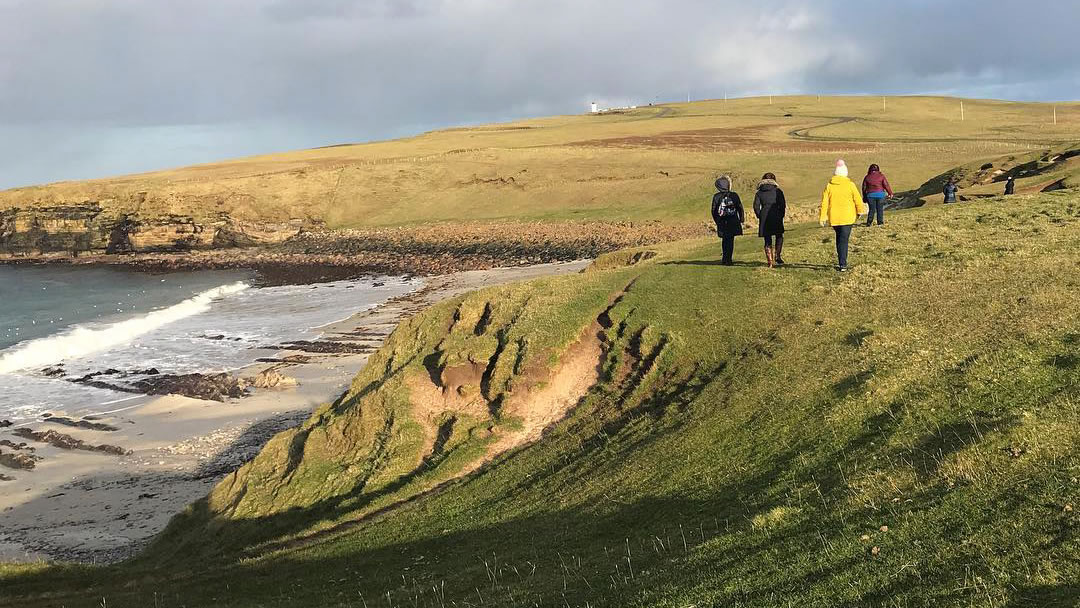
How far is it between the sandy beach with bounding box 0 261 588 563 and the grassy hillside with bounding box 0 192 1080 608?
13.5 feet

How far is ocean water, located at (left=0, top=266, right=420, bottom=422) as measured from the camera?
40.8 meters

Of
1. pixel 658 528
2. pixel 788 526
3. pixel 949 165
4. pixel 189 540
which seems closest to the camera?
pixel 788 526

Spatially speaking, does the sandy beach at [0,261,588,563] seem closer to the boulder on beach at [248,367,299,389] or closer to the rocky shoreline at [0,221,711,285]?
the boulder on beach at [248,367,299,389]

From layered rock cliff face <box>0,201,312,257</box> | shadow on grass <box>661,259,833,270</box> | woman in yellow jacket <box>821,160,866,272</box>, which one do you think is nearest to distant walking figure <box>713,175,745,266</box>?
shadow on grass <box>661,259,833,270</box>

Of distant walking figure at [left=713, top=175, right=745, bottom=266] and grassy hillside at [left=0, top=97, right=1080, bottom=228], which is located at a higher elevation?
grassy hillside at [left=0, top=97, right=1080, bottom=228]

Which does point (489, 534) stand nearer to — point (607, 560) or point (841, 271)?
point (607, 560)

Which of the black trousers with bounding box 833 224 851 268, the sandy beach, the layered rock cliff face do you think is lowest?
the sandy beach

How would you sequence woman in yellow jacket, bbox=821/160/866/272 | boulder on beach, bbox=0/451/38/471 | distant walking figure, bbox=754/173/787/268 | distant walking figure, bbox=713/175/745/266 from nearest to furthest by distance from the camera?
woman in yellow jacket, bbox=821/160/866/272, distant walking figure, bbox=754/173/787/268, distant walking figure, bbox=713/175/745/266, boulder on beach, bbox=0/451/38/471

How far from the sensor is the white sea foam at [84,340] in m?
47.2

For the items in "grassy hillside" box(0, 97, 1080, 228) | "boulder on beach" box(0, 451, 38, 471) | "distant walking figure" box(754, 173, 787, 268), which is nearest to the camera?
"distant walking figure" box(754, 173, 787, 268)

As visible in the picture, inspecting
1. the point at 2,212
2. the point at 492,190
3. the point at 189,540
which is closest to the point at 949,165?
the point at 492,190

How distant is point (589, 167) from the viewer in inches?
4186

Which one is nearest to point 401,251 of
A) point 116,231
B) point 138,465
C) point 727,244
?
point 116,231

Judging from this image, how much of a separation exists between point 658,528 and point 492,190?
9585 centimetres
